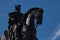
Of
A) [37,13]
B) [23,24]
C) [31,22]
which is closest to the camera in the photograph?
[23,24]

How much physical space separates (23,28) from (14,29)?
3.28 feet

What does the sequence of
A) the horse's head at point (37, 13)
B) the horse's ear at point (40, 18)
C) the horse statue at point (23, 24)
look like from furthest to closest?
the horse's ear at point (40, 18) < the horse's head at point (37, 13) < the horse statue at point (23, 24)

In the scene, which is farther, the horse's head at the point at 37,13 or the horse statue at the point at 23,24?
the horse's head at the point at 37,13

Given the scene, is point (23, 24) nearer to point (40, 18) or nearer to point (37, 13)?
point (37, 13)

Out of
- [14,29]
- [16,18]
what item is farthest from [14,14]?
[14,29]

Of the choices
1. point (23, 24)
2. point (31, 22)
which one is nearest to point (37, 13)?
point (31, 22)

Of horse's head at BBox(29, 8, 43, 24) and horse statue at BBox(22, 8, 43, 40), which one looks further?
horse's head at BBox(29, 8, 43, 24)

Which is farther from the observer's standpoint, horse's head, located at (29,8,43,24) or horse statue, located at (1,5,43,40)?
horse's head, located at (29,8,43,24)

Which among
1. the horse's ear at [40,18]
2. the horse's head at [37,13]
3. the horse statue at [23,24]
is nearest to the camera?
the horse statue at [23,24]

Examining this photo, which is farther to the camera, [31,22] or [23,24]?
[31,22]

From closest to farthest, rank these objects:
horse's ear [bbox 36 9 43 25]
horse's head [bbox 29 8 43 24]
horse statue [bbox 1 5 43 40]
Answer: horse statue [bbox 1 5 43 40], horse's head [bbox 29 8 43 24], horse's ear [bbox 36 9 43 25]

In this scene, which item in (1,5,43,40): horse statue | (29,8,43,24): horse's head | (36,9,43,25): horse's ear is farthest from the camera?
(36,9,43,25): horse's ear

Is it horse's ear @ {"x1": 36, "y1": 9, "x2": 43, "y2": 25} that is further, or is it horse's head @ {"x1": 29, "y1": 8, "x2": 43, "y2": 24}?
horse's ear @ {"x1": 36, "y1": 9, "x2": 43, "y2": 25}

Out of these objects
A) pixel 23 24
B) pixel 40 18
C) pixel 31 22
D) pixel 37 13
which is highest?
pixel 37 13
